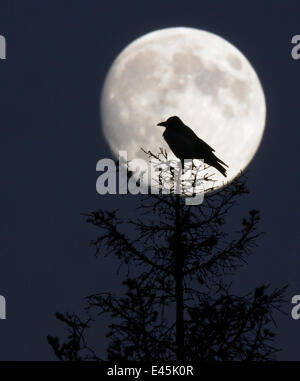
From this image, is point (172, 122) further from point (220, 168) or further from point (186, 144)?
point (220, 168)

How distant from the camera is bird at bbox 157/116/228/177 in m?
16.5

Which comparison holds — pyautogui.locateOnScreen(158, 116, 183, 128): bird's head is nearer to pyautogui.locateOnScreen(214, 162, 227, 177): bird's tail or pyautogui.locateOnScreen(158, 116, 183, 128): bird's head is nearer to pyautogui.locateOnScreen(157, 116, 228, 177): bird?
pyautogui.locateOnScreen(157, 116, 228, 177): bird

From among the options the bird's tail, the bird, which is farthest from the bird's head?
the bird's tail

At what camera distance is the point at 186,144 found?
1661 cm

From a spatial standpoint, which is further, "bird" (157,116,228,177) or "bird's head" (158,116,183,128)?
"bird's head" (158,116,183,128)

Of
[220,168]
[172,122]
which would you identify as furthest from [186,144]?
[220,168]

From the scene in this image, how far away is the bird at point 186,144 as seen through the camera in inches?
651

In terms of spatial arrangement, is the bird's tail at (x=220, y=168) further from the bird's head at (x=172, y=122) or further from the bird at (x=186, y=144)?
the bird's head at (x=172, y=122)

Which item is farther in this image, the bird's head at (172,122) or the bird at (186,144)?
the bird's head at (172,122)

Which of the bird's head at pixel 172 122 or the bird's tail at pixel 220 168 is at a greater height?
the bird's head at pixel 172 122

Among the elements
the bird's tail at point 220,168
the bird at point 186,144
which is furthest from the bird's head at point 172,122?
the bird's tail at point 220,168
